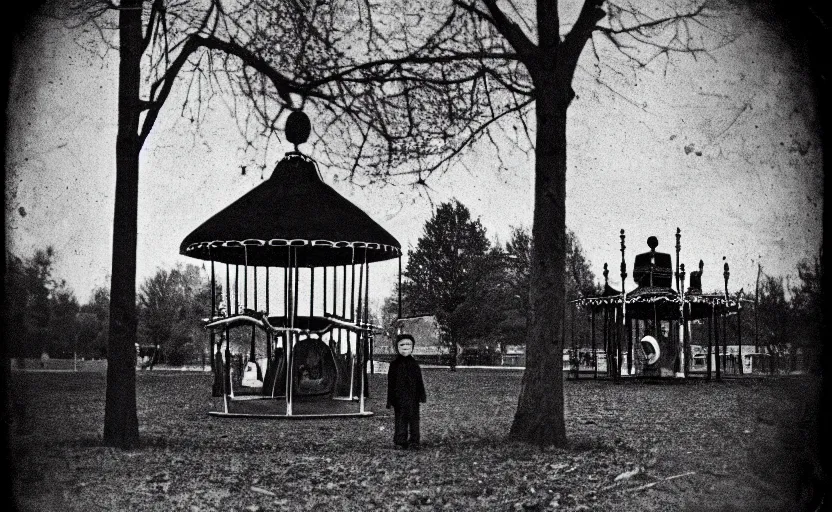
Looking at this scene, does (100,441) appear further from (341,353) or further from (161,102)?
(341,353)

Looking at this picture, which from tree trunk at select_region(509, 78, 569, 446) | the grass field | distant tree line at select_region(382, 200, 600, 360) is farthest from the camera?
distant tree line at select_region(382, 200, 600, 360)

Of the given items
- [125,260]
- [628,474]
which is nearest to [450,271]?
[125,260]

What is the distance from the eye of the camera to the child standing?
9250mm

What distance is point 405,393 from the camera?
30.4 feet

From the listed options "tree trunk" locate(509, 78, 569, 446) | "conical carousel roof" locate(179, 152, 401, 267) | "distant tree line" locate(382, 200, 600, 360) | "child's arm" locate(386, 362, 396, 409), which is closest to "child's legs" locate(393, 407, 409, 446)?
"child's arm" locate(386, 362, 396, 409)

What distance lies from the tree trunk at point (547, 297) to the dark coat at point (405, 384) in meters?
1.14

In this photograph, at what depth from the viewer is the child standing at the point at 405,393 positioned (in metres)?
9.25

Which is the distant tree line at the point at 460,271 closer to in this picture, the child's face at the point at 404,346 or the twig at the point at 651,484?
the child's face at the point at 404,346

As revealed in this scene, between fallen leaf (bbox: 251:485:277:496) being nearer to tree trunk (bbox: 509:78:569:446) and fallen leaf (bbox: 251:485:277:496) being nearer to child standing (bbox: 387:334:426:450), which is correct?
child standing (bbox: 387:334:426:450)

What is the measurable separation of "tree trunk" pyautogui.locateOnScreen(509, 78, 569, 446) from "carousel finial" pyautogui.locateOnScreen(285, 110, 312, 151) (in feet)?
16.3

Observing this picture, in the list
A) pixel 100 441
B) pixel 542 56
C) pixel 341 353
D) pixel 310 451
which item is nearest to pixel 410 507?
pixel 310 451

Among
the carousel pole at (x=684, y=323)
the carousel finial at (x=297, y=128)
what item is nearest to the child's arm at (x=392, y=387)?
the carousel finial at (x=297, y=128)

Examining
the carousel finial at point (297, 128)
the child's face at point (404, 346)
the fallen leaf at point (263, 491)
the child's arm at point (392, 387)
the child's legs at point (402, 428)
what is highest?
the carousel finial at point (297, 128)

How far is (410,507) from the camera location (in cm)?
646
